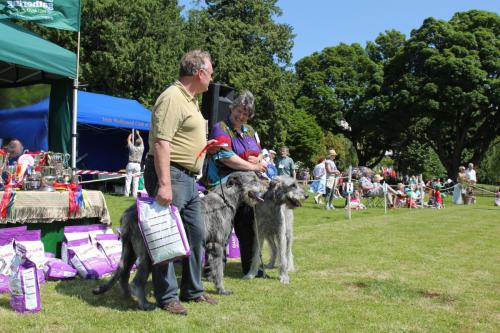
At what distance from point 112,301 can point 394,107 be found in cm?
3292

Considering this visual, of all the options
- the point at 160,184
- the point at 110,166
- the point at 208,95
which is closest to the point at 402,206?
the point at 110,166

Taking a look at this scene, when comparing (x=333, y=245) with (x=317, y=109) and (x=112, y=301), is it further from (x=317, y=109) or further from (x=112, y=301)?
(x=317, y=109)

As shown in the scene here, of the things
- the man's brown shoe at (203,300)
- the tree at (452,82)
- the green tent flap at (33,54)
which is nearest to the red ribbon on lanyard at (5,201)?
the green tent flap at (33,54)

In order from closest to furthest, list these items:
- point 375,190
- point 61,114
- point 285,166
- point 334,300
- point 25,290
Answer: point 25,290 → point 334,300 → point 61,114 → point 285,166 → point 375,190

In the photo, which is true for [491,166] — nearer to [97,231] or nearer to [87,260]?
[97,231]

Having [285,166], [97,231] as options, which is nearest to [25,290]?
[97,231]

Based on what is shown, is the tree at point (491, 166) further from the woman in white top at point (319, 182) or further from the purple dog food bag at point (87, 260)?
the purple dog food bag at point (87, 260)

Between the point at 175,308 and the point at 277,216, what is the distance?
1788 mm

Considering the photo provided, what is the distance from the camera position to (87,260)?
5055 mm

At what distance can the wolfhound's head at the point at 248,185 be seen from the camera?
474 cm

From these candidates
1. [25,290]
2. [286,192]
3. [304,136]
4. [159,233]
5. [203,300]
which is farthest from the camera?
[304,136]

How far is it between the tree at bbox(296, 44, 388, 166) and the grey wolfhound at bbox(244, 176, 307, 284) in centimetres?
3251

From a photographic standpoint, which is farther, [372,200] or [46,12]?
[372,200]

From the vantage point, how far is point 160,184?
3604mm
